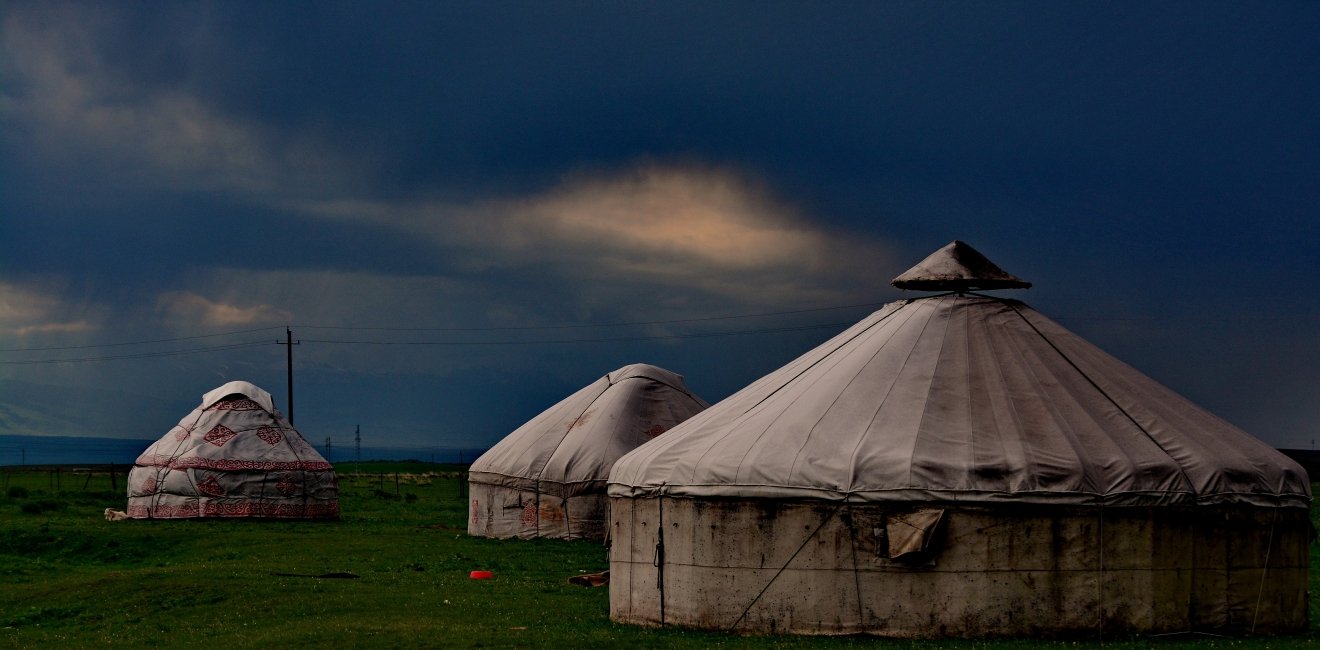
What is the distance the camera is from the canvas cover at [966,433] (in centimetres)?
1372

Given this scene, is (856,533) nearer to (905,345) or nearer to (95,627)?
(905,345)

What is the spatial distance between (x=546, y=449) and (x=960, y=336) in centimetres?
1484

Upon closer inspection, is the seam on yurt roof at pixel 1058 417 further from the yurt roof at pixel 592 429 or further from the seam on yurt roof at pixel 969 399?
the yurt roof at pixel 592 429

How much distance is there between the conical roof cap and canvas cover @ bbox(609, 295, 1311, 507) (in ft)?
1.08

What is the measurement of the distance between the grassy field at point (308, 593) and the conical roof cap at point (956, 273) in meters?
4.99

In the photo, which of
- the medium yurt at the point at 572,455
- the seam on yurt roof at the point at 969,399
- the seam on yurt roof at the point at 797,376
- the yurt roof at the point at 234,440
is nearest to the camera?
the seam on yurt roof at the point at 969,399

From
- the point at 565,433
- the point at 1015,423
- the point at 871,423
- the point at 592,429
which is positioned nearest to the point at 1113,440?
the point at 1015,423

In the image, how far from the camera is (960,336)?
52.3 feet

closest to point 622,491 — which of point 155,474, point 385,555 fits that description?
point 385,555

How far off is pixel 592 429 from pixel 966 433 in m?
16.0

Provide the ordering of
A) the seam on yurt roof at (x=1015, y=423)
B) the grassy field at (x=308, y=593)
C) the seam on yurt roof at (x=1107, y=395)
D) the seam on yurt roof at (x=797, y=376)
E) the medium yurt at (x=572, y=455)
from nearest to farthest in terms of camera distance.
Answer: the seam on yurt roof at (x=1015, y=423), the seam on yurt roof at (x=1107, y=395), the grassy field at (x=308, y=593), the seam on yurt roof at (x=797, y=376), the medium yurt at (x=572, y=455)

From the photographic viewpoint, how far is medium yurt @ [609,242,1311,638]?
535 inches

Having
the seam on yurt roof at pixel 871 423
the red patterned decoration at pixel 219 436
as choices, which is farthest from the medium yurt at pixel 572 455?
the seam on yurt roof at pixel 871 423

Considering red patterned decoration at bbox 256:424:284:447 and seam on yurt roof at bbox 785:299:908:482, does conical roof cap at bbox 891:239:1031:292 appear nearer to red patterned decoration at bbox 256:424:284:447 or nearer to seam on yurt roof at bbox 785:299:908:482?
seam on yurt roof at bbox 785:299:908:482
